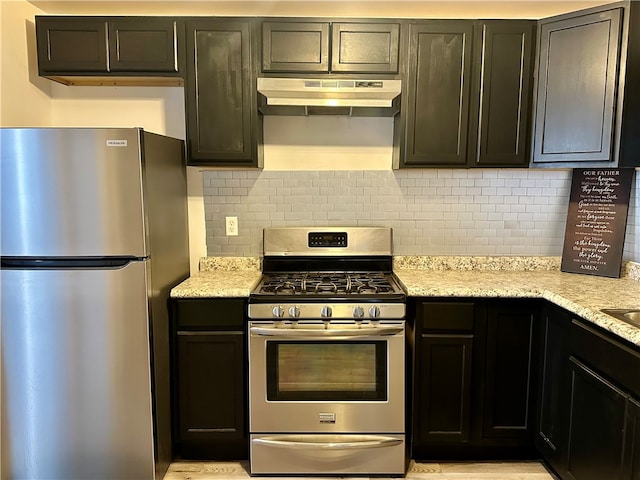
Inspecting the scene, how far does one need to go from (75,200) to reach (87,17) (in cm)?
106

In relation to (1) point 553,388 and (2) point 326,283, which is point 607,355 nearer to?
(1) point 553,388

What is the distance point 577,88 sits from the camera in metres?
2.19

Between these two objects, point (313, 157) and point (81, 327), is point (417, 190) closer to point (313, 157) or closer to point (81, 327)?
point (313, 157)

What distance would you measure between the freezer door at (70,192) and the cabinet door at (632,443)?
6.60ft

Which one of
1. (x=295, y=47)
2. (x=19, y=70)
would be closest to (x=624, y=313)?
(x=295, y=47)

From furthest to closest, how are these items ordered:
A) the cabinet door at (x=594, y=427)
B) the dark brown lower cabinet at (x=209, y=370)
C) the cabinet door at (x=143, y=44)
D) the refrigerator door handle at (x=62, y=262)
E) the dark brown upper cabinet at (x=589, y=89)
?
1. the cabinet door at (x=143, y=44)
2. the dark brown lower cabinet at (x=209, y=370)
3. the dark brown upper cabinet at (x=589, y=89)
4. the refrigerator door handle at (x=62, y=262)
5. the cabinet door at (x=594, y=427)

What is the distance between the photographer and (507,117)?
92.4 inches

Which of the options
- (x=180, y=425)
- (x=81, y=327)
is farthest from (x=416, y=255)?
(x=81, y=327)

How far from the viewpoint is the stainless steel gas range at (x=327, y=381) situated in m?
2.09

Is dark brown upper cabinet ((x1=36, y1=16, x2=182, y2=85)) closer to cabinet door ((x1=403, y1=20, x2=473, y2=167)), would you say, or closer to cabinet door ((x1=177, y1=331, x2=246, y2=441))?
cabinet door ((x1=403, y1=20, x2=473, y2=167))

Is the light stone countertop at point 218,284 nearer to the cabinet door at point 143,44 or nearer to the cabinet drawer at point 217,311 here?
the cabinet drawer at point 217,311

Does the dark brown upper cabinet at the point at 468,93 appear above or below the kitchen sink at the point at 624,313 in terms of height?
above

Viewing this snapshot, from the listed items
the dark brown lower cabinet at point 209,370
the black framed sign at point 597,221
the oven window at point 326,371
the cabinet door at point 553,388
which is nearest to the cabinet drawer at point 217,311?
the dark brown lower cabinet at point 209,370

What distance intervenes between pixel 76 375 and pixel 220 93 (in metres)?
1.55
